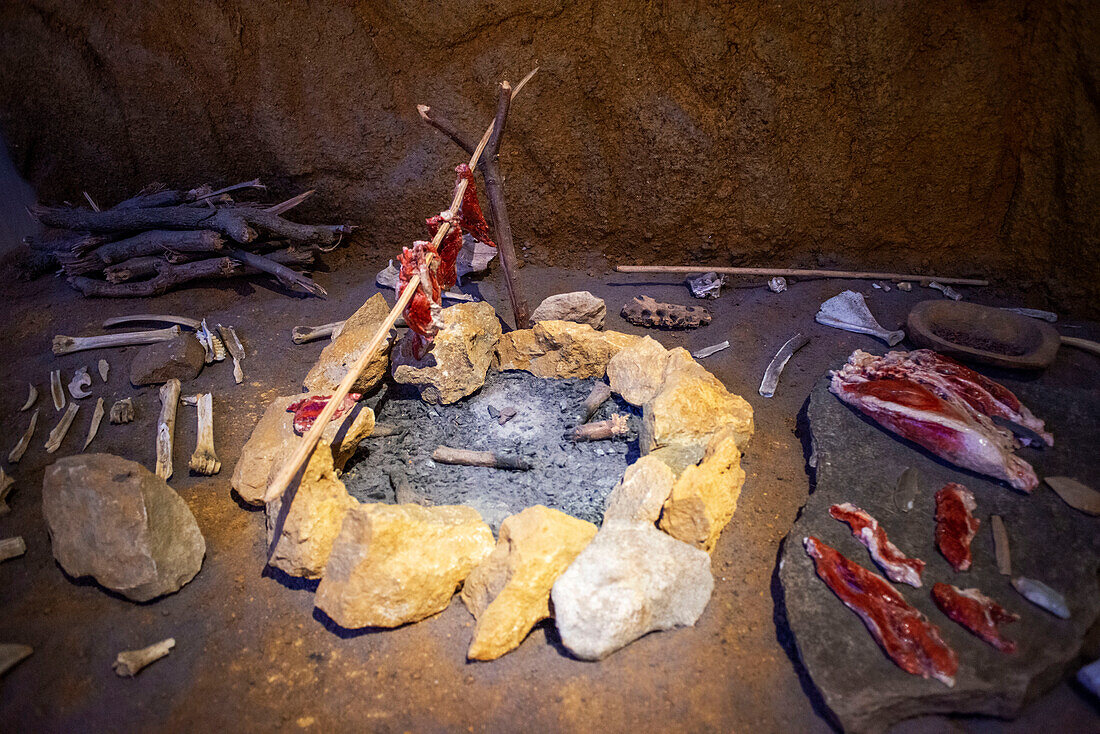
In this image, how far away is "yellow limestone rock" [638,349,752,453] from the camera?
3.47m

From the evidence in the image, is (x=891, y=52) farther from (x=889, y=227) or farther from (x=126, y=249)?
(x=126, y=249)

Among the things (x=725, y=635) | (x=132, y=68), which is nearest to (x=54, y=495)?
(x=725, y=635)

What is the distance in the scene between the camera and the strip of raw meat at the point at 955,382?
11.2 ft

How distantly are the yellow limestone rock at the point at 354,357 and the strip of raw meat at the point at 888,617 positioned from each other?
2932 mm

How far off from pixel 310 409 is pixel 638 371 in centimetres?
215

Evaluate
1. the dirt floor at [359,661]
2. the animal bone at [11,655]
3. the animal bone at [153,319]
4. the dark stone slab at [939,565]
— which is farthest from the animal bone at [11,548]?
the dark stone slab at [939,565]

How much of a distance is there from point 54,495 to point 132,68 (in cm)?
432

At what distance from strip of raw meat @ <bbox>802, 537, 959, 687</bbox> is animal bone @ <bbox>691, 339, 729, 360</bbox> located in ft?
6.36

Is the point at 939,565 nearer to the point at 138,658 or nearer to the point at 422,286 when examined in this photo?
the point at 422,286

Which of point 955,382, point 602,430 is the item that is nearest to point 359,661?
point 602,430

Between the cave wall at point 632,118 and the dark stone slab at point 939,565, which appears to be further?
the cave wall at point 632,118

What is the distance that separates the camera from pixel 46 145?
18.7 ft

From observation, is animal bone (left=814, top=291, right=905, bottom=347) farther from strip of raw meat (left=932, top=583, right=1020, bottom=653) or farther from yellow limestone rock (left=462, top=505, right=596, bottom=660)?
yellow limestone rock (left=462, top=505, right=596, bottom=660)

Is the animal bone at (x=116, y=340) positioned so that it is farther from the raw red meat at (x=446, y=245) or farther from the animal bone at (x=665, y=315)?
the animal bone at (x=665, y=315)
